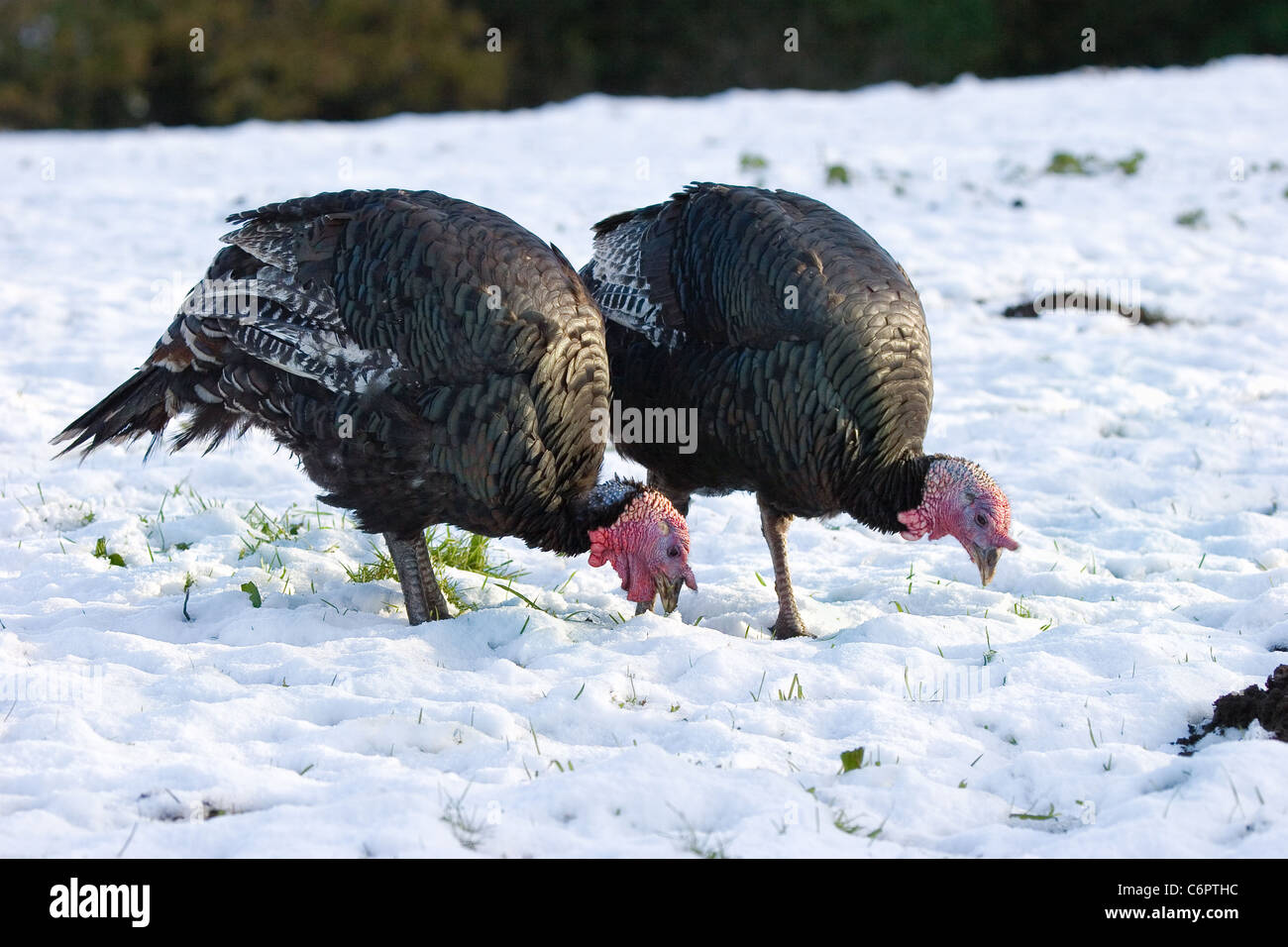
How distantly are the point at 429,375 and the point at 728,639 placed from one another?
1.23m

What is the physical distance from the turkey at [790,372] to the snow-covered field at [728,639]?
380 millimetres

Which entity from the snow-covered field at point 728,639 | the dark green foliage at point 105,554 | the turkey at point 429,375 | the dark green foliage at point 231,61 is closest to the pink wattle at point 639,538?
the turkey at point 429,375

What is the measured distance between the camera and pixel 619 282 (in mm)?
4910

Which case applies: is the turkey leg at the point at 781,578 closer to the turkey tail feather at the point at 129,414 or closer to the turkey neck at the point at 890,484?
the turkey neck at the point at 890,484

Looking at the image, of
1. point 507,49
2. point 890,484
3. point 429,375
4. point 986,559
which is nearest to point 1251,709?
point 986,559

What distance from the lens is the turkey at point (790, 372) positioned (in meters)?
4.40

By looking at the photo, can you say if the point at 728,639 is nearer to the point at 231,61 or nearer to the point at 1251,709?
the point at 1251,709

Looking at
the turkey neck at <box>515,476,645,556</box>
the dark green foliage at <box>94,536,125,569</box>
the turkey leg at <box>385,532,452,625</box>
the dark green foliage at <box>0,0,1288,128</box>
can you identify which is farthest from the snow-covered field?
the dark green foliage at <box>0,0,1288,128</box>

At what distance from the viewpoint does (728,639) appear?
168 inches

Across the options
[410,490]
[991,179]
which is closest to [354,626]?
[410,490]

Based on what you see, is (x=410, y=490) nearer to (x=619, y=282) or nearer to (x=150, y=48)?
(x=619, y=282)

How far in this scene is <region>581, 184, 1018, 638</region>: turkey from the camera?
4.40 meters

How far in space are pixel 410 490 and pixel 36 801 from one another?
58.6 inches

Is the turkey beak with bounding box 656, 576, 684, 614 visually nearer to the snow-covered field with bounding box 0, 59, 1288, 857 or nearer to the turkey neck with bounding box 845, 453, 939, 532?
the snow-covered field with bounding box 0, 59, 1288, 857
